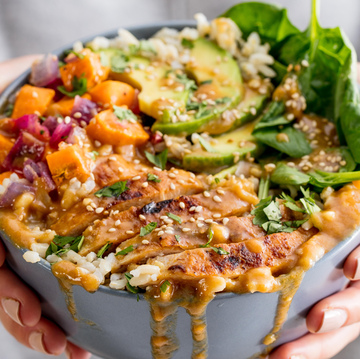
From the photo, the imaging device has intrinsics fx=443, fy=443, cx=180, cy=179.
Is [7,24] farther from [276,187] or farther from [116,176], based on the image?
[276,187]

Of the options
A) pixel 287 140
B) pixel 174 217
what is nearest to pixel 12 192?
pixel 174 217

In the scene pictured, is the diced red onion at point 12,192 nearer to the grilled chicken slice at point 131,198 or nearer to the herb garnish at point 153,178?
the grilled chicken slice at point 131,198

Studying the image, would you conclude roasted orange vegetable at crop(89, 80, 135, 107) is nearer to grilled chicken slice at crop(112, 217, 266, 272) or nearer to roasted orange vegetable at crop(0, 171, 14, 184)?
roasted orange vegetable at crop(0, 171, 14, 184)

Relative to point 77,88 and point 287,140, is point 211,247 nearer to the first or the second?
point 287,140

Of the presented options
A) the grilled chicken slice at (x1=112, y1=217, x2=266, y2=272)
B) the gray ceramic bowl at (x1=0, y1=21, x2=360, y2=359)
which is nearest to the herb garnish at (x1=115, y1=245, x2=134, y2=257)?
the grilled chicken slice at (x1=112, y1=217, x2=266, y2=272)

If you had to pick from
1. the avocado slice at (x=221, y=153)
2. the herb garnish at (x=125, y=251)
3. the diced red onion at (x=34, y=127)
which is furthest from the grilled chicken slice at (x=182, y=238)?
the diced red onion at (x=34, y=127)
